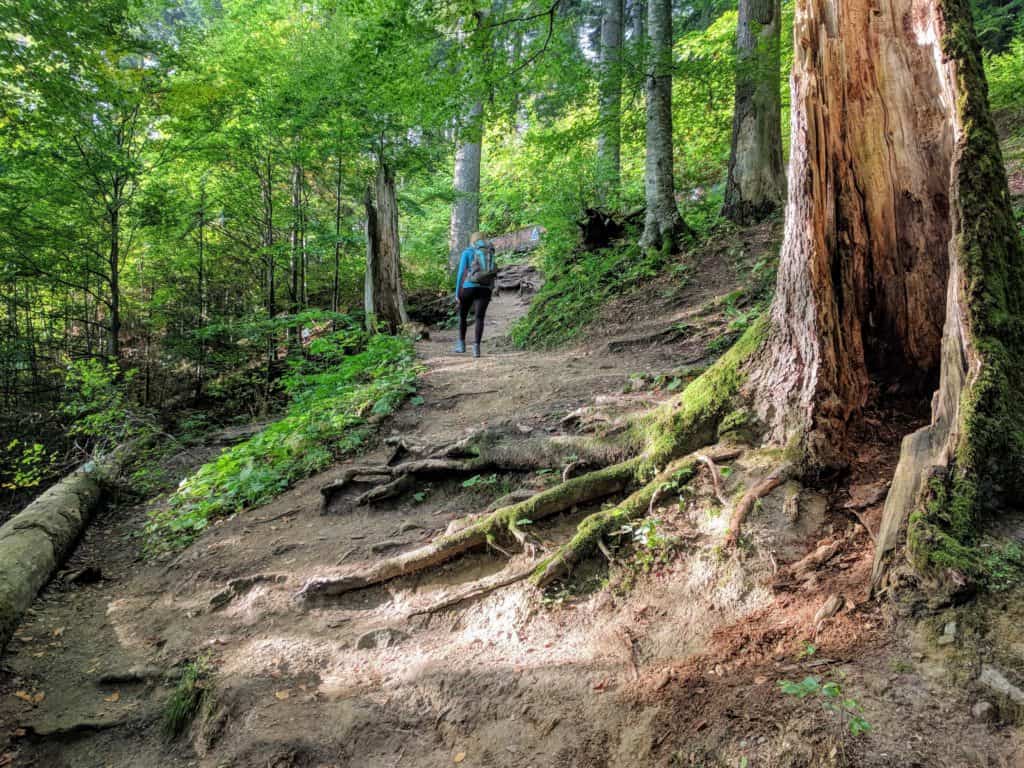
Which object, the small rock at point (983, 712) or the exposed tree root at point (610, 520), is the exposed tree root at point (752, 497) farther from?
the small rock at point (983, 712)

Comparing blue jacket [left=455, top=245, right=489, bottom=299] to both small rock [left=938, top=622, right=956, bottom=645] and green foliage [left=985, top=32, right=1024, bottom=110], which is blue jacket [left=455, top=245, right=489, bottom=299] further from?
small rock [left=938, top=622, right=956, bottom=645]

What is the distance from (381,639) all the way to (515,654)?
39.5 inches

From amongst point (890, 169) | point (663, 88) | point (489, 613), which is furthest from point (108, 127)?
point (890, 169)

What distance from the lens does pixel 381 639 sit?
11.5 feet

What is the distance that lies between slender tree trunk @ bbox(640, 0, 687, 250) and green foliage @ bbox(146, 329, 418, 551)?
5821mm

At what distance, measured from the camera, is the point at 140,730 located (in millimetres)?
3408

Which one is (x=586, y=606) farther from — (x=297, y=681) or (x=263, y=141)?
(x=263, y=141)

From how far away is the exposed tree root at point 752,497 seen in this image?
288 centimetres

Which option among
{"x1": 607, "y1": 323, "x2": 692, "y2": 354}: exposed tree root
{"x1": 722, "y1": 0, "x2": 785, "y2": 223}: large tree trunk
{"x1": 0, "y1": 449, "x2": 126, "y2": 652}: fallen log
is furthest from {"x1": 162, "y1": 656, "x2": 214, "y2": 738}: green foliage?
{"x1": 722, "y1": 0, "x2": 785, "y2": 223}: large tree trunk

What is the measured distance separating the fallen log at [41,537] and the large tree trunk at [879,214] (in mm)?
6364

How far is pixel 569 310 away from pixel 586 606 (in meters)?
8.53

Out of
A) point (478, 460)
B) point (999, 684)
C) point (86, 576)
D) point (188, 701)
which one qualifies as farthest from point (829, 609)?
point (86, 576)

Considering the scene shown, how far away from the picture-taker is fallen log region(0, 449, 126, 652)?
4840mm

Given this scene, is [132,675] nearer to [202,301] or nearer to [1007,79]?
[202,301]
